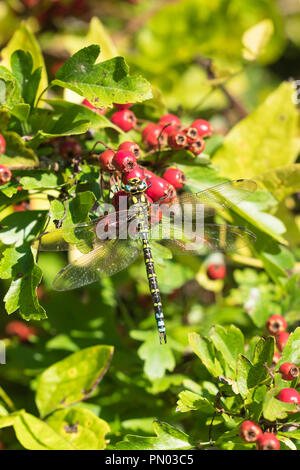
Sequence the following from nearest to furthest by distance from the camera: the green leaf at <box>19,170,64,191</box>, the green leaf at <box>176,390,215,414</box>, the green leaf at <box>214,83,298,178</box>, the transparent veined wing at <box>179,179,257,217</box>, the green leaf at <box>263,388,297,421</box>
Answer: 1. the green leaf at <box>263,388,297,421</box>
2. the green leaf at <box>176,390,215,414</box>
3. the green leaf at <box>19,170,64,191</box>
4. the transparent veined wing at <box>179,179,257,217</box>
5. the green leaf at <box>214,83,298,178</box>

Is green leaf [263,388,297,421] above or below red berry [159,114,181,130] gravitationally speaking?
below

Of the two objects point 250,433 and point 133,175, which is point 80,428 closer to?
point 250,433

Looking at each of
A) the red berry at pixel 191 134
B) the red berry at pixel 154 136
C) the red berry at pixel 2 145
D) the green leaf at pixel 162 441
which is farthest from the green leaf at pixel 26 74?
the green leaf at pixel 162 441

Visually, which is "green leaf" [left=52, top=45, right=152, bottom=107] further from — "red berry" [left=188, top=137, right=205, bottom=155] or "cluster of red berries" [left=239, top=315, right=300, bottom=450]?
"cluster of red berries" [left=239, top=315, right=300, bottom=450]

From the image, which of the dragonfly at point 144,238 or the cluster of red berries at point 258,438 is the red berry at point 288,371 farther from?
the dragonfly at point 144,238

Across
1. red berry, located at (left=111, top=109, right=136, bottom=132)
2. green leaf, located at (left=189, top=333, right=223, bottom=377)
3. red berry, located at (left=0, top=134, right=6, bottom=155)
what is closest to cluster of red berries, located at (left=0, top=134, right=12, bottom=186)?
red berry, located at (left=0, top=134, right=6, bottom=155)

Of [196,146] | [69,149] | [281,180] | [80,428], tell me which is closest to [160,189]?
[196,146]
